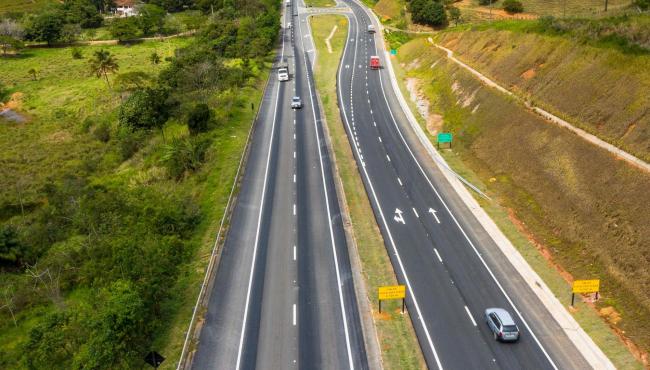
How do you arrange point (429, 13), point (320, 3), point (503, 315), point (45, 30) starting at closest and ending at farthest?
point (503, 315)
point (429, 13)
point (45, 30)
point (320, 3)

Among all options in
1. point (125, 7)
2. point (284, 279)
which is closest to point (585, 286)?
point (284, 279)

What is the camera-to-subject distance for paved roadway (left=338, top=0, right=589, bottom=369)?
28.7 metres

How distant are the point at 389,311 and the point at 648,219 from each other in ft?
63.1

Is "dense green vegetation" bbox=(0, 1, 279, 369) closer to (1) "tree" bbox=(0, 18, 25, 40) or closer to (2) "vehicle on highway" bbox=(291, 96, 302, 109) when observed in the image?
(2) "vehicle on highway" bbox=(291, 96, 302, 109)

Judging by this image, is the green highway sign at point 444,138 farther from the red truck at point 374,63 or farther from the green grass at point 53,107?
the green grass at point 53,107

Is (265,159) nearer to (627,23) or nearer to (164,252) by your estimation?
(164,252)

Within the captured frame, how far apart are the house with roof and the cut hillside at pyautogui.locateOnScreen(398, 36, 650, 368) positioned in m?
144

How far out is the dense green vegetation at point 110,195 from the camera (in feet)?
92.4

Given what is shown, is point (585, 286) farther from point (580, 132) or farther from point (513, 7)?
point (513, 7)

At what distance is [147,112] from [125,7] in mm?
138567

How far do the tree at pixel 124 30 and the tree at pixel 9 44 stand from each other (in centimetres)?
2299

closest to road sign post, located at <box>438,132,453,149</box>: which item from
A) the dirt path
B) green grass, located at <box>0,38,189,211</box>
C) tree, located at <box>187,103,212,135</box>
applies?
the dirt path

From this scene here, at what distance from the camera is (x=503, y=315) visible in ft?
97.3

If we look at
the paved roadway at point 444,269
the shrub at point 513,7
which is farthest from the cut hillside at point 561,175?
the shrub at point 513,7
